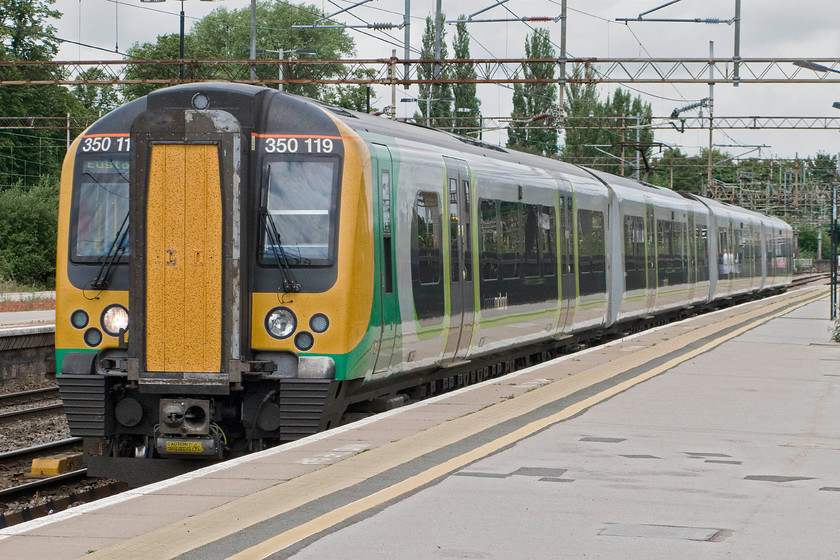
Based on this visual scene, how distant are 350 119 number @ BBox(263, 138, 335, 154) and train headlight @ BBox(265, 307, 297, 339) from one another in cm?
130

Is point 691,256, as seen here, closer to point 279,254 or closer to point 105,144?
point 279,254

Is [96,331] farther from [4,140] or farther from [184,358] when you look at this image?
[4,140]

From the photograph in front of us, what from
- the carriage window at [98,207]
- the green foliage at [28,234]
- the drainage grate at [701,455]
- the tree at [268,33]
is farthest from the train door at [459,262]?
the tree at [268,33]

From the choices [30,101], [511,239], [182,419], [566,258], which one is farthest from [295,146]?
[30,101]

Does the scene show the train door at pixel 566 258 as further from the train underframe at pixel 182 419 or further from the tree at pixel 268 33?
the tree at pixel 268 33

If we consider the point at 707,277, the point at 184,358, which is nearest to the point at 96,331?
the point at 184,358

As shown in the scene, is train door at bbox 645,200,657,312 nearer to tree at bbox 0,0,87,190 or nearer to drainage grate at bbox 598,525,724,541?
drainage grate at bbox 598,525,724,541

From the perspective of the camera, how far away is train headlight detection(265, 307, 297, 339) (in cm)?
1038

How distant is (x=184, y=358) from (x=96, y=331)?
98 centimetres

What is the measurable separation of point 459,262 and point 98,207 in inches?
180

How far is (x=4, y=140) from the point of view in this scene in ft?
190

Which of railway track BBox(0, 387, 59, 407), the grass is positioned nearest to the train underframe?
railway track BBox(0, 387, 59, 407)

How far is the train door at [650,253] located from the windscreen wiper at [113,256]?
59.6ft

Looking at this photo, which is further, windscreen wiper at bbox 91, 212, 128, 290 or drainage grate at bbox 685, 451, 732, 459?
windscreen wiper at bbox 91, 212, 128, 290
